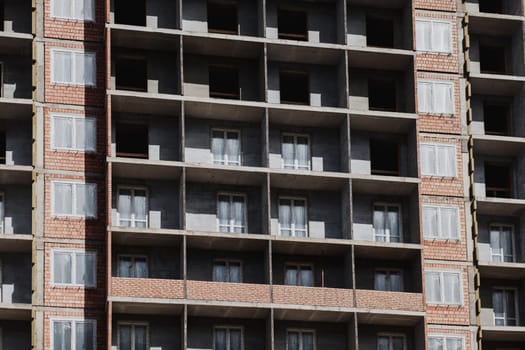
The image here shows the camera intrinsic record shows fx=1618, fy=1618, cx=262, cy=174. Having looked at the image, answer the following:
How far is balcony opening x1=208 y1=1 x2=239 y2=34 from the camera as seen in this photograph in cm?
9019

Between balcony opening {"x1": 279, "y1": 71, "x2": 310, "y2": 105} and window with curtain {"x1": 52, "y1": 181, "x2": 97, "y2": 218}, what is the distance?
12.7 meters

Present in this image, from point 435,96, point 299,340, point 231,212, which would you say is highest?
point 435,96

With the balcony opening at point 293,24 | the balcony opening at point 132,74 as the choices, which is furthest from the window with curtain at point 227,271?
the balcony opening at point 293,24

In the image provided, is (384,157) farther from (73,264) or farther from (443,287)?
(73,264)

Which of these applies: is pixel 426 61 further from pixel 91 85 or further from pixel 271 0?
pixel 91 85

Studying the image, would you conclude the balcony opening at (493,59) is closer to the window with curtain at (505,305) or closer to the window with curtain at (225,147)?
the window with curtain at (505,305)

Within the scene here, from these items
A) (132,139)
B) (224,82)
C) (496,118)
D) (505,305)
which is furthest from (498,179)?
(132,139)

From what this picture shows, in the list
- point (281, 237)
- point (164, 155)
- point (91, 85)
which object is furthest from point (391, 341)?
point (91, 85)

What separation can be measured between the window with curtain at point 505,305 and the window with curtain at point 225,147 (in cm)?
1621

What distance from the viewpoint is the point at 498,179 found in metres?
92.6

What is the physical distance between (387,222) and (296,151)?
634cm

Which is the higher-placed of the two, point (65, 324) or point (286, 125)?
point (286, 125)

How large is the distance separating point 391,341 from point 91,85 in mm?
21121

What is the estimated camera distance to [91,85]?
86.6 meters
